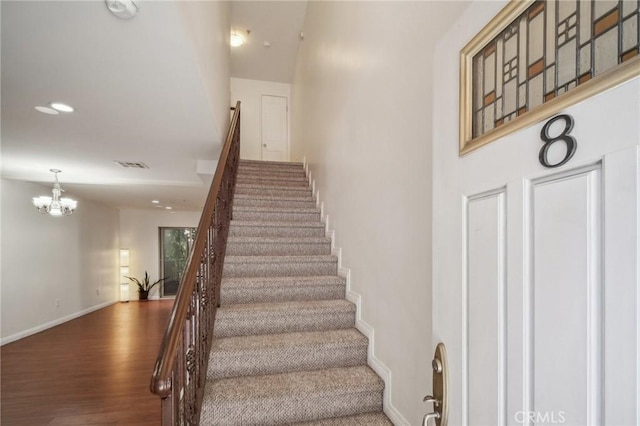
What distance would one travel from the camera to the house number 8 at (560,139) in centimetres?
56

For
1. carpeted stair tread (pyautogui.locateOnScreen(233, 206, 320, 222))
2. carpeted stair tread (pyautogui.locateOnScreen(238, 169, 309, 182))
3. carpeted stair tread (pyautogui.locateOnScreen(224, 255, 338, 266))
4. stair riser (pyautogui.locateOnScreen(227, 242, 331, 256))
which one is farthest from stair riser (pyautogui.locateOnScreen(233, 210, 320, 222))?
carpeted stair tread (pyautogui.locateOnScreen(238, 169, 309, 182))

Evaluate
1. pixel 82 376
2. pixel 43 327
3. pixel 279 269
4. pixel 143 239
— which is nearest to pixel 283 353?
pixel 279 269

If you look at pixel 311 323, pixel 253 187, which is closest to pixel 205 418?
pixel 311 323

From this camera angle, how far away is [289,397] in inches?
71.7

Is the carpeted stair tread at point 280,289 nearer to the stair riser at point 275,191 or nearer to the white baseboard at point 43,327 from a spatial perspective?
the stair riser at point 275,191

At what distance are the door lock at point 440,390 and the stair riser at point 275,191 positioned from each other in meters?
3.70

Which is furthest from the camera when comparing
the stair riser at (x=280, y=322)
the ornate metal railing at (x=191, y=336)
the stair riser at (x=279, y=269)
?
the stair riser at (x=279, y=269)

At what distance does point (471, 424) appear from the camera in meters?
0.80

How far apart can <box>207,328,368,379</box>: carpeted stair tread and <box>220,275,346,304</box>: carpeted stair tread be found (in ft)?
1.29

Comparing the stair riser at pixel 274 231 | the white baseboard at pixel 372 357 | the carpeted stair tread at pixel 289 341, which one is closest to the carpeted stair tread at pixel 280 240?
the stair riser at pixel 274 231

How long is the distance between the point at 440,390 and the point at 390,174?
129cm

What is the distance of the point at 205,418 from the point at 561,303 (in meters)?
1.86

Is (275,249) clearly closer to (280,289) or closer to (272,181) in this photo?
(280,289)

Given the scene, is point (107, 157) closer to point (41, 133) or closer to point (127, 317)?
point (41, 133)
